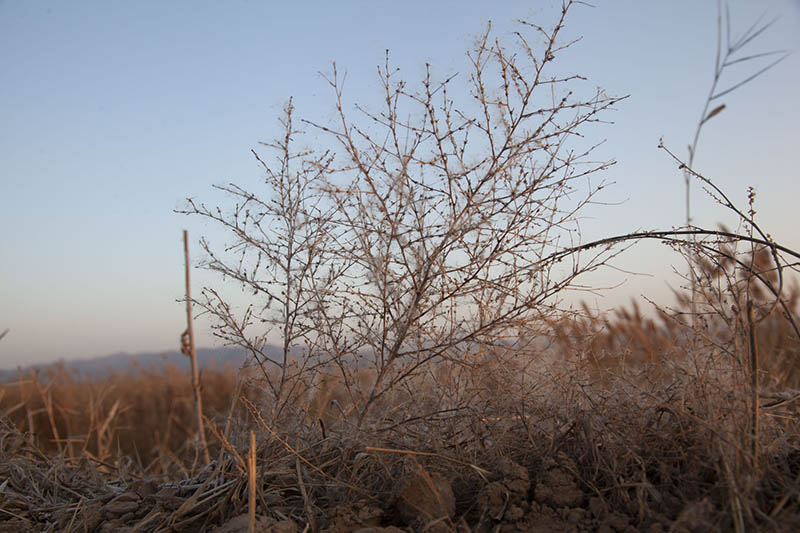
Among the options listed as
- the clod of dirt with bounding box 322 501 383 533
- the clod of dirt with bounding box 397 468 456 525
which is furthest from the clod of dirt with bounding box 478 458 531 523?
the clod of dirt with bounding box 322 501 383 533

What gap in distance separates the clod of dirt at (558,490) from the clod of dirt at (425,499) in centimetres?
30

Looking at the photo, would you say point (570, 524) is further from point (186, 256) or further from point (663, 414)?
point (186, 256)

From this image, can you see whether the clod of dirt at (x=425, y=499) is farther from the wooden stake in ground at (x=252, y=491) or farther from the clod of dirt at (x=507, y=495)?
the wooden stake in ground at (x=252, y=491)

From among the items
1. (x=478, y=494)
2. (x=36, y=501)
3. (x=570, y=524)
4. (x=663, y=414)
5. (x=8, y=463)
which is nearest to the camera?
(x=570, y=524)

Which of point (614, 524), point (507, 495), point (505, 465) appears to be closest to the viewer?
point (614, 524)

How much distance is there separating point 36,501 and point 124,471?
39cm

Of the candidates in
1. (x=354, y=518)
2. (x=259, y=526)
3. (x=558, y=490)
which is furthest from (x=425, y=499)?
(x=259, y=526)

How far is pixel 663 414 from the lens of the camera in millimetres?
2242

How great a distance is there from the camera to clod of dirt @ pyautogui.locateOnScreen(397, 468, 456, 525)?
6.34 feet

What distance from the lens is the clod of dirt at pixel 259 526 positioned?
6.48 feet

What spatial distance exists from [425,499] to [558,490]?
443mm

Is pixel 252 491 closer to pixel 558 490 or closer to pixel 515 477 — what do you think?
pixel 515 477

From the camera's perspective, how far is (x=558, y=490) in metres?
1.99

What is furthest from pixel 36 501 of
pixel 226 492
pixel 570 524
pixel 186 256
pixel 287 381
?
pixel 570 524
